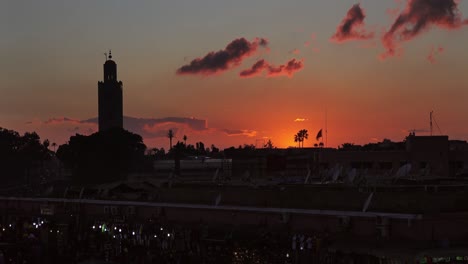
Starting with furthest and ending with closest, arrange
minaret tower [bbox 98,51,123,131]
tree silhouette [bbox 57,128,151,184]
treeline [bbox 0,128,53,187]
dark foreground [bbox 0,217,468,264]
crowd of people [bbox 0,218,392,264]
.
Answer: minaret tower [bbox 98,51,123,131], treeline [bbox 0,128,53,187], tree silhouette [bbox 57,128,151,184], crowd of people [bbox 0,218,392,264], dark foreground [bbox 0,217,468,264]

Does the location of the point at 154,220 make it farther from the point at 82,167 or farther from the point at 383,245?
the point at 82,167

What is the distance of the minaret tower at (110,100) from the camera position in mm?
137125

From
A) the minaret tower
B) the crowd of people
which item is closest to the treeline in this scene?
the minaret tower

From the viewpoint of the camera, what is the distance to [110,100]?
139 m

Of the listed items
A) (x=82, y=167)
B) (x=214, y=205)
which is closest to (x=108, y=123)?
(x=82, y=167)

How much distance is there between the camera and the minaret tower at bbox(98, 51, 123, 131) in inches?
5399

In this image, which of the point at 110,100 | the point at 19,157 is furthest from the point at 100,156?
the point at 110,100

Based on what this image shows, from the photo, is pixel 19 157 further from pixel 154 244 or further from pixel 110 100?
pixel 154 244

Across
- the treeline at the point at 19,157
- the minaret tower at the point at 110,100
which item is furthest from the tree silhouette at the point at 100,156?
the minaret tower at the point at 110,100

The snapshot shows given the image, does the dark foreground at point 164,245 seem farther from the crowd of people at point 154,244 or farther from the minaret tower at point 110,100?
the minaret tower at point 110,100

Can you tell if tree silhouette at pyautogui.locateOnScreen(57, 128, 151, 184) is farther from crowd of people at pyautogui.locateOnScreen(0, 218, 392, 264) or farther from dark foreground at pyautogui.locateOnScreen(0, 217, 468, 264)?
crowd of people at pyautogui.locateOnScreen(0, 218, 392, 264)

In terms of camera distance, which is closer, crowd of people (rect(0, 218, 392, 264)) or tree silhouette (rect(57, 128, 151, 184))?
crowd of people (rect(0, 218, 392, 264))

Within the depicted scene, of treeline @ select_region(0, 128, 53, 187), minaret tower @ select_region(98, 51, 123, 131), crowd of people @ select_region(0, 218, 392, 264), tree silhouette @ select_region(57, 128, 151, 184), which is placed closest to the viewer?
crowd of people @ select_region(0, 218, 392, 264)

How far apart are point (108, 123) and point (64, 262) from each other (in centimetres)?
11098
